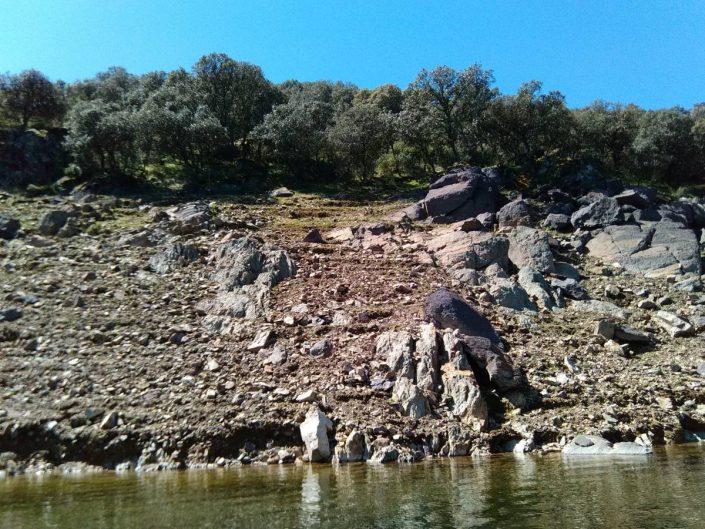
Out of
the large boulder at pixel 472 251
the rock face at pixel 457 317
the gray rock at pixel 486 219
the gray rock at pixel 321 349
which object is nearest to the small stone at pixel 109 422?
the gray rock at pixel 321 349

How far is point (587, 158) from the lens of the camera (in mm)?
46625

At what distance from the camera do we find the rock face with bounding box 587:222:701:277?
95.1 feet

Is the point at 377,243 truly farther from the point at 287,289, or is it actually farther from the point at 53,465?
the point at 53,465

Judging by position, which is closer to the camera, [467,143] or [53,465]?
[53,465]

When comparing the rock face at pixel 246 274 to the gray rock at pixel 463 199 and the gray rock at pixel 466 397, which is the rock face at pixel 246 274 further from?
the gray rock at pixel 463 199

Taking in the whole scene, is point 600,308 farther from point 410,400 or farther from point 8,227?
point 8,227

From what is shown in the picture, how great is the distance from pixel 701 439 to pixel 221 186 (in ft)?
121

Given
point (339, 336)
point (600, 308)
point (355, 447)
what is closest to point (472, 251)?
point (600, 308)

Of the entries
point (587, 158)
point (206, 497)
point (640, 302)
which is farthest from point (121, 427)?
point (587, 158)

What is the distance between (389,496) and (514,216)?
2515 cm

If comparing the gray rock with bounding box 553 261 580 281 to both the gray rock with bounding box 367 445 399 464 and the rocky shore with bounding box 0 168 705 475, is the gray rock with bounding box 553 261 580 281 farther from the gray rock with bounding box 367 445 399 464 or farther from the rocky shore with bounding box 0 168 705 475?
the gray rock with bounding box 367 445 399 464

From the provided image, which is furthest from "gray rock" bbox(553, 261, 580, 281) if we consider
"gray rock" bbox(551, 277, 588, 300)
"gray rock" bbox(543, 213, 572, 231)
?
"gray rock" bbox(543, 213, 572, 231)

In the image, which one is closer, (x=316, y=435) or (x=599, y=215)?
(x=316, y=435)

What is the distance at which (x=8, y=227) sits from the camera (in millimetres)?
29859
